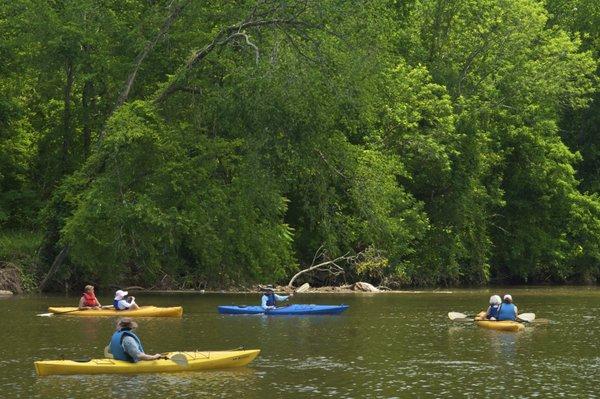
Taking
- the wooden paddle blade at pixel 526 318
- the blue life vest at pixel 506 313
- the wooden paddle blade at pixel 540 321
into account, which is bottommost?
the wooden paddle blade at pixel 540 321

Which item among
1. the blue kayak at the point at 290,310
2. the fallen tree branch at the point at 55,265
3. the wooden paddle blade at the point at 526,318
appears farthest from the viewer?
the fallen tree branch at the point at 55,265

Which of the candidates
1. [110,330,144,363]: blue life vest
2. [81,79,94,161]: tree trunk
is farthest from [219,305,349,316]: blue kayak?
[81,79,94,161]: tree trunk

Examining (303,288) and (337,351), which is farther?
(303,288)

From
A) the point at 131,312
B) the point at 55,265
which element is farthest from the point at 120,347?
the point at 55,265

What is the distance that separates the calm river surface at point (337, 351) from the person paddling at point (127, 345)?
437 mm

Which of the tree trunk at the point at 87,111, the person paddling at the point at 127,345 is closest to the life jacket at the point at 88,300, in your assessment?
the person paddling at the point at 127,345

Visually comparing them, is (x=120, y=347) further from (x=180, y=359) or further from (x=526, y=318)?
(x=526, y=318)

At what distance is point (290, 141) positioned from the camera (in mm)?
39750

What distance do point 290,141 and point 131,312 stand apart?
9.36 metres

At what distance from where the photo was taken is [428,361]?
945 inches

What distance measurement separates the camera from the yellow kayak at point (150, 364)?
21.6 m

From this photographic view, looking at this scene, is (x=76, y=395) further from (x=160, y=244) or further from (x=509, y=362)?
(x=160, y=244)

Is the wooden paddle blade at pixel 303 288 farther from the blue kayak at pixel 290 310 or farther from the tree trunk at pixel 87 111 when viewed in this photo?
the tree trunk at pixel 87 111

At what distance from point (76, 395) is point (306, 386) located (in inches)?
161
